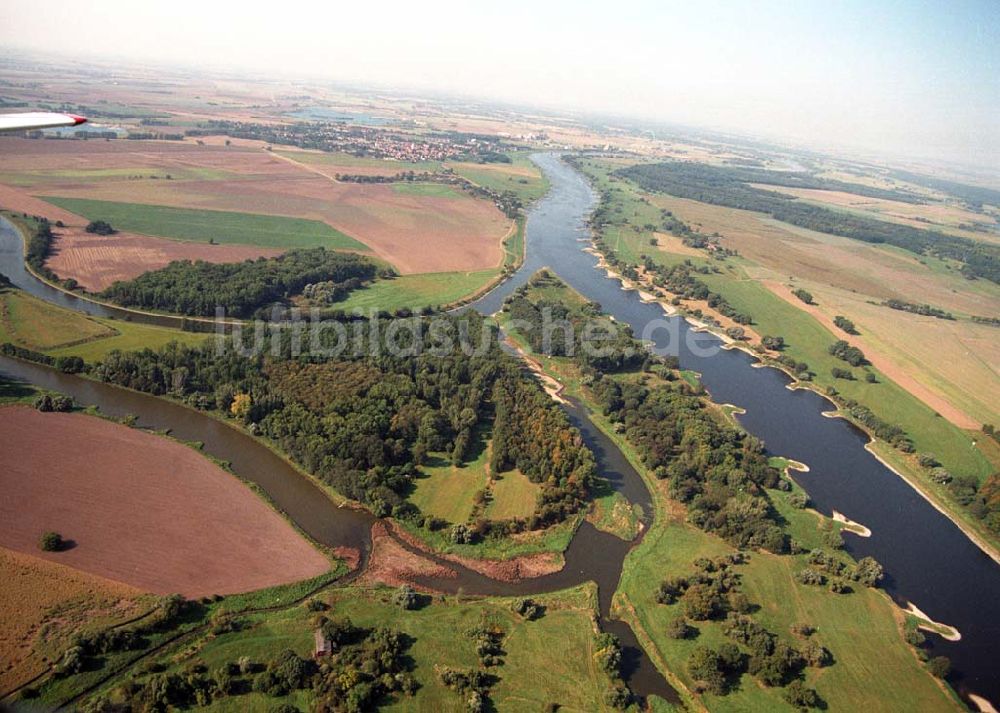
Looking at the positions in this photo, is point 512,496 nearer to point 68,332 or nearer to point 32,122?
point 32,122

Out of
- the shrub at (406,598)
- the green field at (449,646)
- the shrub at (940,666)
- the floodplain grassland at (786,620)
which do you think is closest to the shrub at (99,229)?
the green field at (449,646)

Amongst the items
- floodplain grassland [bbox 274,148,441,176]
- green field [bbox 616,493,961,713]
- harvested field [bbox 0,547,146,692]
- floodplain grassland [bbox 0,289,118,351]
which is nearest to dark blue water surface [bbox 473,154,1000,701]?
green field [bbox 616,493,961,713]

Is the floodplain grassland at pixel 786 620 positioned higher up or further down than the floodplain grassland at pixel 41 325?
further down

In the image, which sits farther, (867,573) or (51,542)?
(867,573)

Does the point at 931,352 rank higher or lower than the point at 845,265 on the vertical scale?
lower

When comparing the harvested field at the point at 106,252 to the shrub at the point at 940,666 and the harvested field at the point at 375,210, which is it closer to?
the harvested field at the point at 375,210

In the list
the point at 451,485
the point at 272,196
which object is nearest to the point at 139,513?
the point at 451,485

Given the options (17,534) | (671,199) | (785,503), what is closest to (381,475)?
(17,534)
